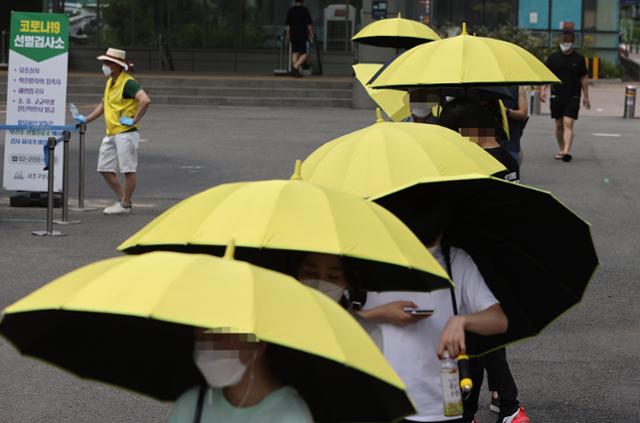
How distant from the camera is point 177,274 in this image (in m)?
3.02

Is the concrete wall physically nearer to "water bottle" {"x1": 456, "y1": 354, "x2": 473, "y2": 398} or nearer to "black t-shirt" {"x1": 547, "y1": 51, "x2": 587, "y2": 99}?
"black t-shirt" {"x1": 547, "y1": 51, "x2": 587, "y2": 99}

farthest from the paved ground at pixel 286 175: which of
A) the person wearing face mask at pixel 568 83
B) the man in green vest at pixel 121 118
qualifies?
the person wearing face mask at pixel 568 83

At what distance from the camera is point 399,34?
13.4 meters

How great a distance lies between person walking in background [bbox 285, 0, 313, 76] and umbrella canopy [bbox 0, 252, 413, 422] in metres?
28.8

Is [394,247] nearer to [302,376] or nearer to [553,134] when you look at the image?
[302,376]

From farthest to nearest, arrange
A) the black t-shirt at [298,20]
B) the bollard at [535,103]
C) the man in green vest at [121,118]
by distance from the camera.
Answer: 1. the black t-shirt at [298,20]
2. the bollard at [535,103]
3. the man in green vest at [121,118]

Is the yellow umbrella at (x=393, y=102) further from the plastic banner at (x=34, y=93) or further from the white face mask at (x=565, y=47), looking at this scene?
the white face mask at (x=565, y=47)

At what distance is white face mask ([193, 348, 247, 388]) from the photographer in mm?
3150

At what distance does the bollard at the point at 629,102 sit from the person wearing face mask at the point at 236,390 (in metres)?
26.3

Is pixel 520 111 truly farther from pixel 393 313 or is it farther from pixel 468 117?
pixel 393 313

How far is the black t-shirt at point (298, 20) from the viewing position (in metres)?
32.2

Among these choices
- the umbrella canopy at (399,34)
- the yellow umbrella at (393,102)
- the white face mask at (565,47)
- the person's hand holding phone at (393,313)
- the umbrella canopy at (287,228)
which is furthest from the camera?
the white face mask at (565,47)

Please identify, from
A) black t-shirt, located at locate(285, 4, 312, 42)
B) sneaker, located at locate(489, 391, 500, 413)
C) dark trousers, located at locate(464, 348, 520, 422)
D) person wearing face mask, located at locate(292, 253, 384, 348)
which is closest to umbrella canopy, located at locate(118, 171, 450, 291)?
person wearing face mask, located at locate(292, 253, 384, 348)

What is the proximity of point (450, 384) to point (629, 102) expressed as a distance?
25.4m
